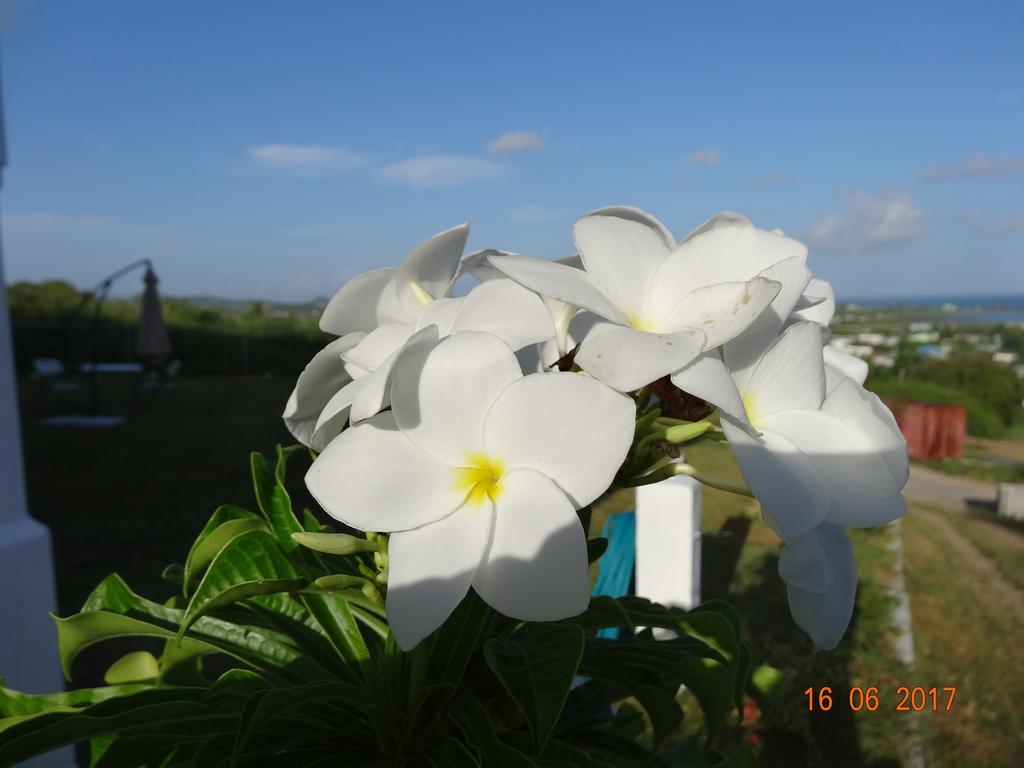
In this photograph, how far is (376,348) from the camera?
2.01ft

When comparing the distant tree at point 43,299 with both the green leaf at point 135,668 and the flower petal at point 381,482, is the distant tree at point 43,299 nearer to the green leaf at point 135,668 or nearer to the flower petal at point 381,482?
the green leaf at point 135,668

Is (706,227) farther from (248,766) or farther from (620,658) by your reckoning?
(248,766)

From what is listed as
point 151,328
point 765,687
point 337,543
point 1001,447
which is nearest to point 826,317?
point 337,543

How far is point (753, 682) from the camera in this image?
3.29ft

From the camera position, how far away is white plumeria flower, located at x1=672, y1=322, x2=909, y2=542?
1.56 ft

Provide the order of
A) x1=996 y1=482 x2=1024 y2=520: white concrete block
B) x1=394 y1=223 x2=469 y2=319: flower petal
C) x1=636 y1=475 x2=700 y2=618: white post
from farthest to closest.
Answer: x1=996 y1=482 x2=1024 y2=520: white concrete block → x1=636 y1=475 x2=700 y2=618: white post → x1=394 y1=223 x2=469 y2=319: flower petal

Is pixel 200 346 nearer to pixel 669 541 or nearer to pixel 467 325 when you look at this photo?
pixel 669 541

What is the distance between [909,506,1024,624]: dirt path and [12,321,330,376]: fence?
38.2ft

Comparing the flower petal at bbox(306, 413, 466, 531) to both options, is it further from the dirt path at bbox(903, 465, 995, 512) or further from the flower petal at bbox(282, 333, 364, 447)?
the dirt path at bbox(903, 465, 995, 512)

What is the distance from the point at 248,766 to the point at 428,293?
488 mm

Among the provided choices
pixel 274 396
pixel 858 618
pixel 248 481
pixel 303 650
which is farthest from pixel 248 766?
pixel 274 396

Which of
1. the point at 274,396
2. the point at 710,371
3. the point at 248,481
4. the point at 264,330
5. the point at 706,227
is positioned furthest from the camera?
the point at 264,330

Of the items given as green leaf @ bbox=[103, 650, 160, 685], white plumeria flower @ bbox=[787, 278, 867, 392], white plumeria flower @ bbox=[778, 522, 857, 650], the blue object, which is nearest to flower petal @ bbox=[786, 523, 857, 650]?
white plumeria flower @ bbox=[778, 522, 857, 650]

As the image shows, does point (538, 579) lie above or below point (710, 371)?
below
